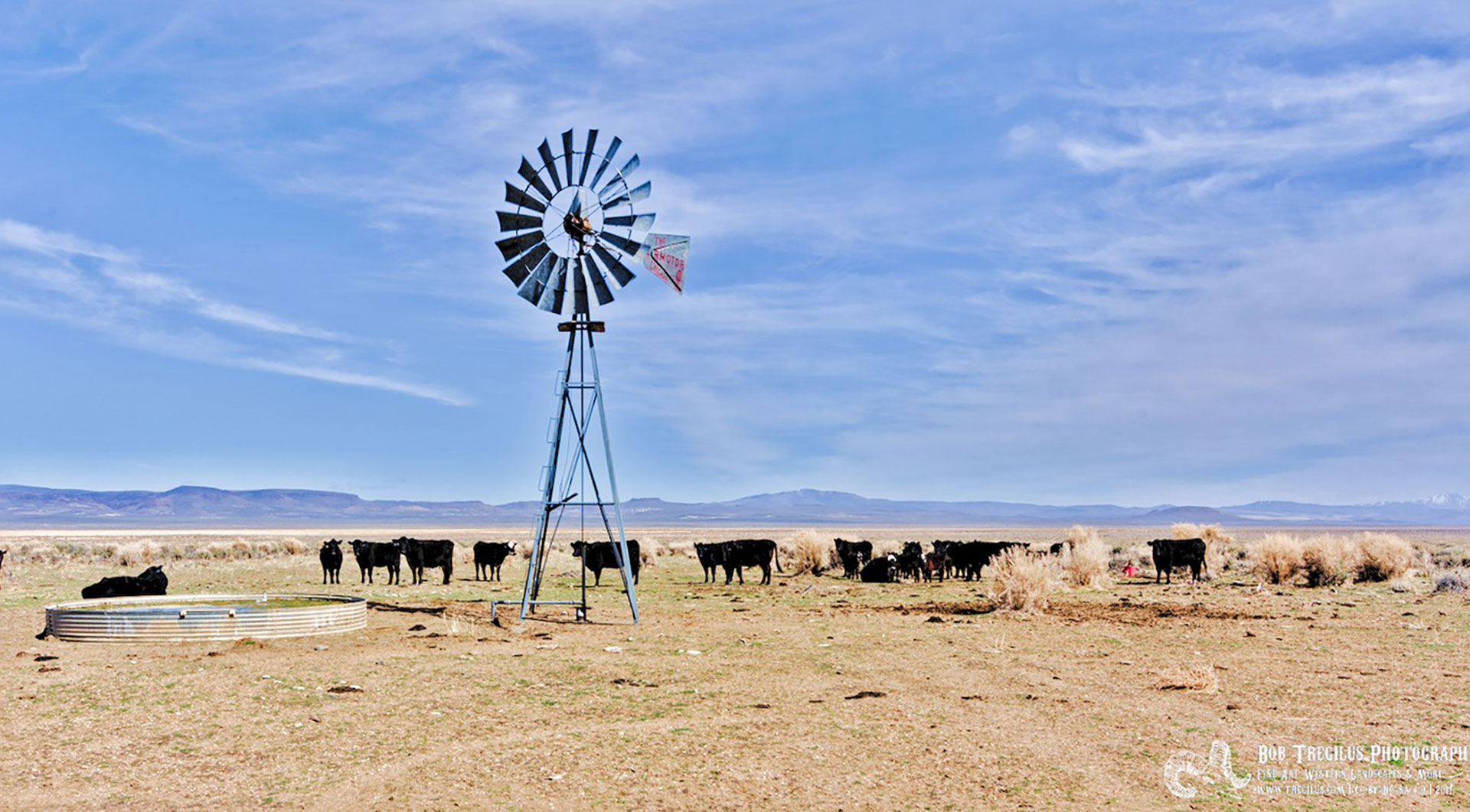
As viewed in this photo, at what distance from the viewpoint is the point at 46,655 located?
14789 mm

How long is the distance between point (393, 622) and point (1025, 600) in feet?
41.2

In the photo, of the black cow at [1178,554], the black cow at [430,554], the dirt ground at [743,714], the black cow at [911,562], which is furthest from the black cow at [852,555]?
the dirt ground at [743,714]

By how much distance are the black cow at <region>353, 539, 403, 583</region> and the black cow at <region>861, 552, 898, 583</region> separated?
1363cm

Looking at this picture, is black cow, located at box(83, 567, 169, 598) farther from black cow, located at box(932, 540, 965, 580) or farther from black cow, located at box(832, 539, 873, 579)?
black cow, located at box(932, 540, 965, 580)

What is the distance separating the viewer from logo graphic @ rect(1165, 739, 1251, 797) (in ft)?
28.8

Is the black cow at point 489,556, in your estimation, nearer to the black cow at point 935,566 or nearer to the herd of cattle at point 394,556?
the herd of cattle at point 394,556

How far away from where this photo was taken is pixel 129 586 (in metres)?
23.2

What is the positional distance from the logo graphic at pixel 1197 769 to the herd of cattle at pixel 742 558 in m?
20.0

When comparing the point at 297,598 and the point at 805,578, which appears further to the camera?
the point at 805,578

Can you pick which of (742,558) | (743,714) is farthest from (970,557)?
(743,714)

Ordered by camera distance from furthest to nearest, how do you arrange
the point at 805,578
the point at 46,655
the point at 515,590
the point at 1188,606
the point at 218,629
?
the point at 805,578, the point at 515,590, the point at 1188,606, the point at 218,629, the point at 46,655

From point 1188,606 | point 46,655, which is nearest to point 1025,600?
point 1188,606

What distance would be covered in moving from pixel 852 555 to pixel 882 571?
2534 millimetres

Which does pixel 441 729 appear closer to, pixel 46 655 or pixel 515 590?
pixel 46 655
